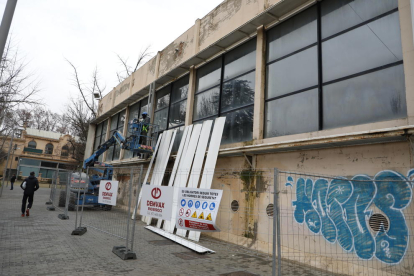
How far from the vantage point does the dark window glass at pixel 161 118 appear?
549 inches

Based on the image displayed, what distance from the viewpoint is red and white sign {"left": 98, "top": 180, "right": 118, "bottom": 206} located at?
695 cm

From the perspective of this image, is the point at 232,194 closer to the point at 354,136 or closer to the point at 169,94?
the point at 354,136

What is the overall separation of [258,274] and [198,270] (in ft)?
3.96

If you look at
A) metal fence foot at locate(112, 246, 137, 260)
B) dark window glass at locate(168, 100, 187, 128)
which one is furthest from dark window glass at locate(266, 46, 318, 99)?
metal fence foot at locate(112, 246, 137, 260)

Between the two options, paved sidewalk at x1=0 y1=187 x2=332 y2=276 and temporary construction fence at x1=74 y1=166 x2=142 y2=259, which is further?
temporary construction fence at x1=74 y1=166 x2=142 y2=259

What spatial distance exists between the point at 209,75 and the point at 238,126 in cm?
335

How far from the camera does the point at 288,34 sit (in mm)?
8266

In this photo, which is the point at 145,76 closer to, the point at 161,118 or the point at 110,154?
the point at 161,118

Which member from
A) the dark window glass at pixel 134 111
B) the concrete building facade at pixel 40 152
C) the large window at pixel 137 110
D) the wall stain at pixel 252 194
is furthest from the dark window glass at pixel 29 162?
the wall stain at pixel 252 194

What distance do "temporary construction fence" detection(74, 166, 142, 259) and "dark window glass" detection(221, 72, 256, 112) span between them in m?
4.16

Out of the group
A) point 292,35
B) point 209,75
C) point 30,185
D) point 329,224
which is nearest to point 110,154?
point 30,185

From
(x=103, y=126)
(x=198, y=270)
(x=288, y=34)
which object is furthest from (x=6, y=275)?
(x=103, y=126)

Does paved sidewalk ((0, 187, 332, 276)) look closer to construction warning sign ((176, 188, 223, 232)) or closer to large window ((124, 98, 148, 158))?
construction warning sign ((176, 188, 223, 232))

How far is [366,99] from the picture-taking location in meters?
5.97
